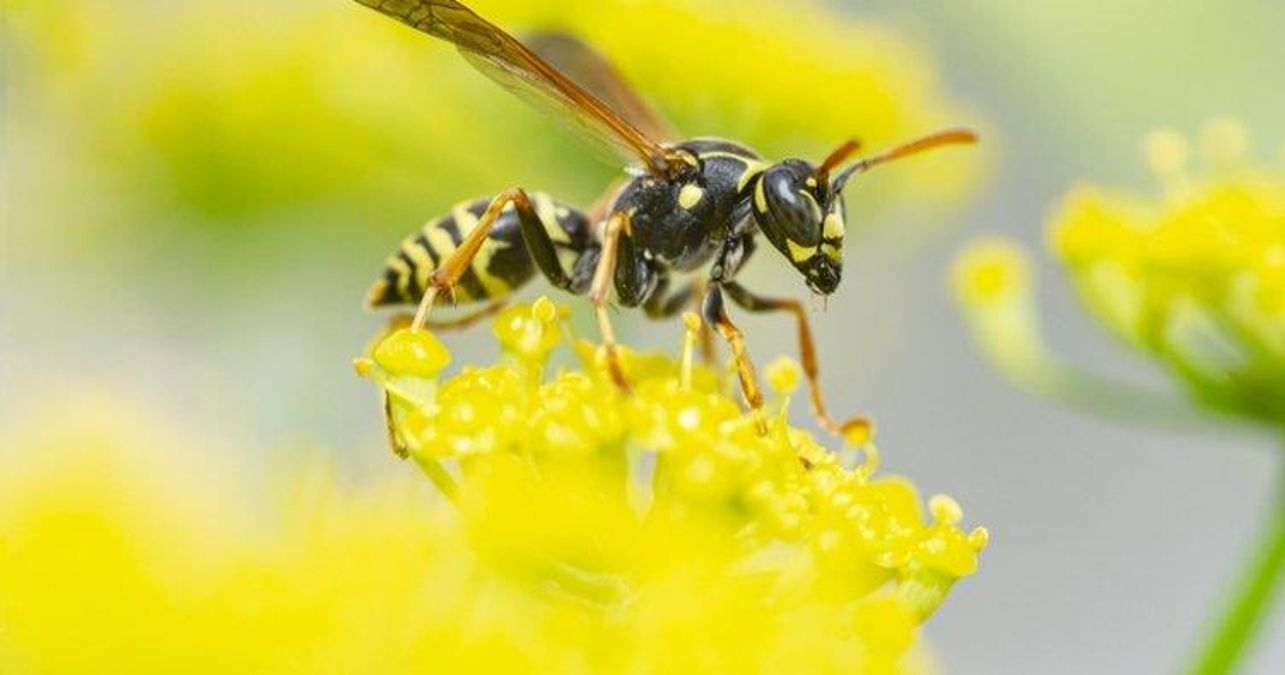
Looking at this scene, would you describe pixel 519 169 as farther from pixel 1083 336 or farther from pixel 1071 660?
pixel 1083 336

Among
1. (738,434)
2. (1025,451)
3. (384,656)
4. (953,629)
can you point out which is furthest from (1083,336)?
(384,656)

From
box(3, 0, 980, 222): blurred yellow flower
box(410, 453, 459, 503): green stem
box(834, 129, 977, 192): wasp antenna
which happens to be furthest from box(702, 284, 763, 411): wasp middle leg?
box(3, 0, 980, 222): blurred yellow flower

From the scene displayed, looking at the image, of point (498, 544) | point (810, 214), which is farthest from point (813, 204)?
point (498, 544)

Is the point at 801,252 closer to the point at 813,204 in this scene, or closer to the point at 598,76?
the point at 813,204

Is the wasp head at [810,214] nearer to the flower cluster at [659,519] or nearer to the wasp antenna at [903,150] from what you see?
the wasp antenna at [903,150]

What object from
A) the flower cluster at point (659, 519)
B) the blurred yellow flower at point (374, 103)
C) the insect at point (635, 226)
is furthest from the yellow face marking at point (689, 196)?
the blurred yellow flower at point (374, 103)

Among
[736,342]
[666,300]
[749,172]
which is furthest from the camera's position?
[666,300]
